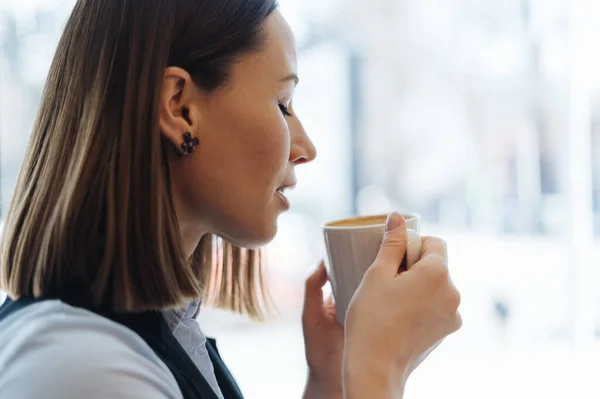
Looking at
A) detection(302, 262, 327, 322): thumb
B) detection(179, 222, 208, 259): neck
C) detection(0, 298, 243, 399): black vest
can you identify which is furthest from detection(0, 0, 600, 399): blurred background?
detection(0, 298, 243, 399): black vest

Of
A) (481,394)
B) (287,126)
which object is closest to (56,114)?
(287,126)

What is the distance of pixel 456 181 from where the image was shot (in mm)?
1417

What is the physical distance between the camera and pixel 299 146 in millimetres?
752

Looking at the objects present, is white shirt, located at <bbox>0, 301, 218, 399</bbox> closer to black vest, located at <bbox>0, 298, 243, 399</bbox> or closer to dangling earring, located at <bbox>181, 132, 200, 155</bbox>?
black vest, located at <bbox>0, 298, 243, 399</bbox>

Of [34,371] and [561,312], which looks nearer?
[34,371]

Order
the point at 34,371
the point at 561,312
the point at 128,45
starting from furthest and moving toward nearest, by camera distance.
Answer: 1. the point at 561,312
2. the point at 128,45
3. the point at 34,371

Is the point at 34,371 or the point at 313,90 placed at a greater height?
the point at 313,90

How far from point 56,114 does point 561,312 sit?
1122mm

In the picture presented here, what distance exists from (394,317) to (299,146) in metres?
0.23

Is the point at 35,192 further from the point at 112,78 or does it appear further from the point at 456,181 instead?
the point at 456,181

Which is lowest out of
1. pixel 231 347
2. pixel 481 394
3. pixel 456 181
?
pixel 481 394

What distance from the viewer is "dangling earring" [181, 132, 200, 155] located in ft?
2.14

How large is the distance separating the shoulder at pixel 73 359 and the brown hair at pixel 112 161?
0.13 ft

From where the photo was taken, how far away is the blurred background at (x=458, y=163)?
135cm
